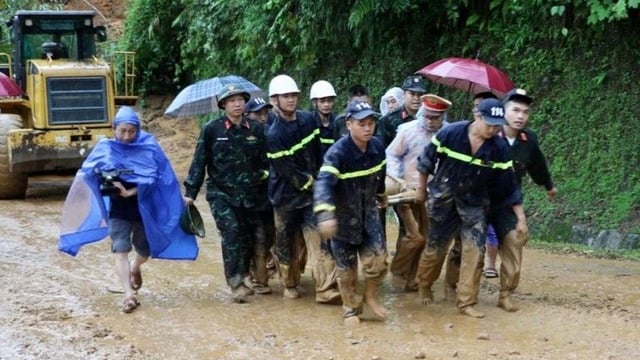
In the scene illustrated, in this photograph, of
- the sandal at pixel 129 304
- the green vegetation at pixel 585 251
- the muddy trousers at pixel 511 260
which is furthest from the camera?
the green vegetation at pixel 585 251

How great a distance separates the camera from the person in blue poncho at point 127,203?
7.39m

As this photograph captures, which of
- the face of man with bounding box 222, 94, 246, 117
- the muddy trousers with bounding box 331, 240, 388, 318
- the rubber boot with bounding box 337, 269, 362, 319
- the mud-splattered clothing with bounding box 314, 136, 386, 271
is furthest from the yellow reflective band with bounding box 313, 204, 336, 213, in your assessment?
the face of man with bounding box 222, 94, 246, 117

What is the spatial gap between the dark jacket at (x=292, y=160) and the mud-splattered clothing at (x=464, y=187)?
1078 millimetres

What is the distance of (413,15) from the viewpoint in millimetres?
13422

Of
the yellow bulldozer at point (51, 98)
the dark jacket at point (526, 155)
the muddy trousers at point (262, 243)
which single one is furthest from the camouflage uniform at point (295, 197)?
the yellow bulldozer at point (51, 98)

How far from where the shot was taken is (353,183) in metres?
6.89

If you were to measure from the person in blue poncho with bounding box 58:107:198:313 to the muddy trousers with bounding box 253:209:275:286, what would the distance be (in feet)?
2.19

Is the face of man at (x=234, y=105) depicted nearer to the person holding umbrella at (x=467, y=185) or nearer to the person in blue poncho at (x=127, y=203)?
the person in blue poncho at (x=127, y=203)

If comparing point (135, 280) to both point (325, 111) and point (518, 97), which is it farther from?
point (518, 97)

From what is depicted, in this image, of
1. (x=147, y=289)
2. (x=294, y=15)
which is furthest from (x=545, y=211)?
(x=294, y=15)

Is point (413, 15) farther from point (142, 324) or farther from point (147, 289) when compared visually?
point (142, 324)

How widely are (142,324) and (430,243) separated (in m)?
2.38

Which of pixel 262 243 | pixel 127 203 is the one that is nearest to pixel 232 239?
pixel 262 243

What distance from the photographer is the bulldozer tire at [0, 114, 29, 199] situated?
46.7 ft
